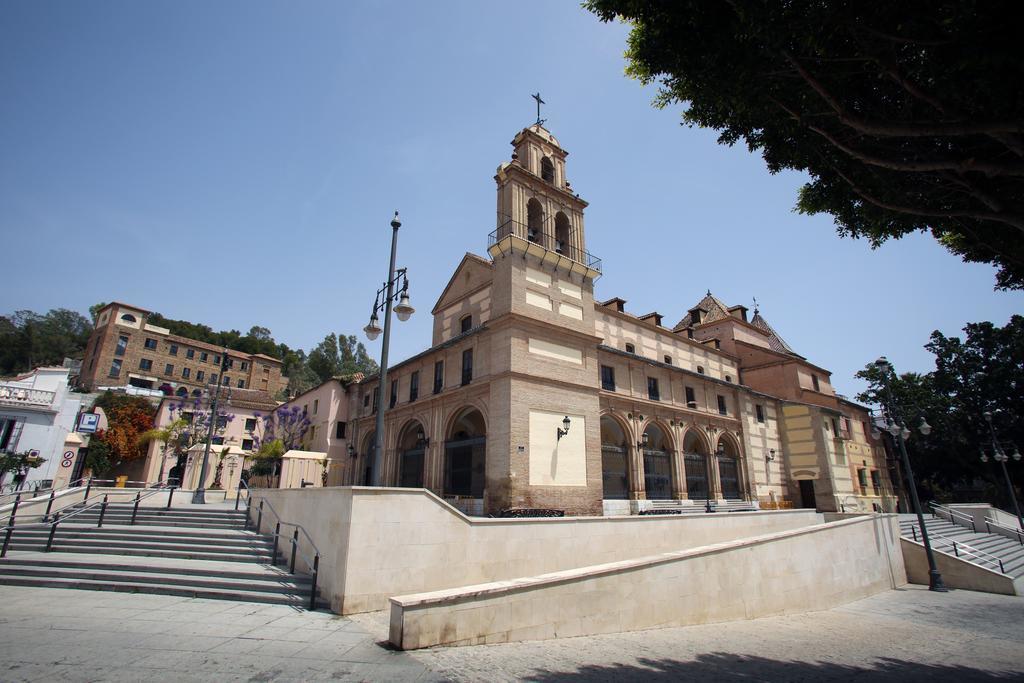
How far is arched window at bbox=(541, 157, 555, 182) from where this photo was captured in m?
24.2

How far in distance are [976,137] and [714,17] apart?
4.83 m

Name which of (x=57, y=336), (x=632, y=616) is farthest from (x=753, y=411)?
(x=57, y=336)

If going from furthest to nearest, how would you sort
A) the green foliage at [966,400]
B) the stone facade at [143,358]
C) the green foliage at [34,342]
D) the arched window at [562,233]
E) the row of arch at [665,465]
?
the green foliage at [34,342]
the stone facade at [143,358]
the green foliage at [966,400]
the arched window at [562,233]
the row of arch at [665,465]

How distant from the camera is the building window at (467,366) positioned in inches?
859

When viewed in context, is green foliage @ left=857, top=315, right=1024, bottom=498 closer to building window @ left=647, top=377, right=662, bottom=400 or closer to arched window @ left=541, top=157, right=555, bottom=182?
building window @ left=647, top=377, right=662, bottom=400

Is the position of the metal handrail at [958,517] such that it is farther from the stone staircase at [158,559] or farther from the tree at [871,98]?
the stone staircase at [158,559]

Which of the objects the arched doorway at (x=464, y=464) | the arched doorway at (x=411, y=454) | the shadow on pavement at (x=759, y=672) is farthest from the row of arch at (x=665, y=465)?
the shadow on pavement at (x=759, y=672)

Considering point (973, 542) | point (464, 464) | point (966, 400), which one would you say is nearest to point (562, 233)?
point (464, 464)

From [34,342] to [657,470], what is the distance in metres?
94.2

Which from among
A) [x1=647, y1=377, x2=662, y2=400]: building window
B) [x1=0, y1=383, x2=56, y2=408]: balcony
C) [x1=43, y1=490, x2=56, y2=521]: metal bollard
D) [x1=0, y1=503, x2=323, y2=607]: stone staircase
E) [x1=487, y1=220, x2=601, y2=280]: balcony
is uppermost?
[x1=487, y1=220, x2=601, y2=280]: balcony

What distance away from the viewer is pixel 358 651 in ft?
20.1

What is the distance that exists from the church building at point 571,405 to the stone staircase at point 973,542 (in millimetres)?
4491

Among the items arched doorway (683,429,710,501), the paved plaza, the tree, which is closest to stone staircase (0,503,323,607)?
the paved plaza

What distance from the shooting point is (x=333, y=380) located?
33.5 metres
